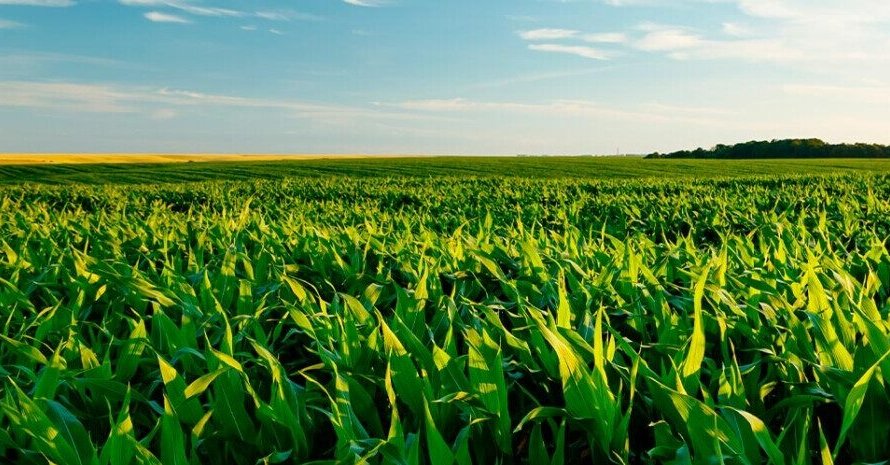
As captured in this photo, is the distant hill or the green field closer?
the green field

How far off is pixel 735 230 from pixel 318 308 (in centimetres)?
482

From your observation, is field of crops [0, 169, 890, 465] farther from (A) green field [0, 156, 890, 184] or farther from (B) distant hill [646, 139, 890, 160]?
(B) distant hill [646, 139, 890, 160]

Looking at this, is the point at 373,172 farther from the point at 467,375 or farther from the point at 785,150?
the point at 785,150

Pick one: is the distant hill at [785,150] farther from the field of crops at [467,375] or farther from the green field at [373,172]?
the field of crops at [467,375]

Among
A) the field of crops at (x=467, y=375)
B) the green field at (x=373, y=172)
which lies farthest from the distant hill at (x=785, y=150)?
the field of crops at (x=467, y=375)

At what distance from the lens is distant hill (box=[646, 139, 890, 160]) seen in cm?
8625

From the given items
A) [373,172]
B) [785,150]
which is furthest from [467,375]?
[785,150]

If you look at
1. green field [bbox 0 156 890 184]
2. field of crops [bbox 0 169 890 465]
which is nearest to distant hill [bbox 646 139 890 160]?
green field [bbox 0 156 890 184]

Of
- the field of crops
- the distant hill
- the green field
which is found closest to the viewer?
the field of crops

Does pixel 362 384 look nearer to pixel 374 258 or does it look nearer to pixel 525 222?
pixel 374 258

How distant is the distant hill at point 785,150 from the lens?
8625cm

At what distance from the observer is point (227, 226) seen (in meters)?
5.04

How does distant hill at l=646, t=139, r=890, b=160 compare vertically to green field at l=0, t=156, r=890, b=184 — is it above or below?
above

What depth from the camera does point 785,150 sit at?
300ft
